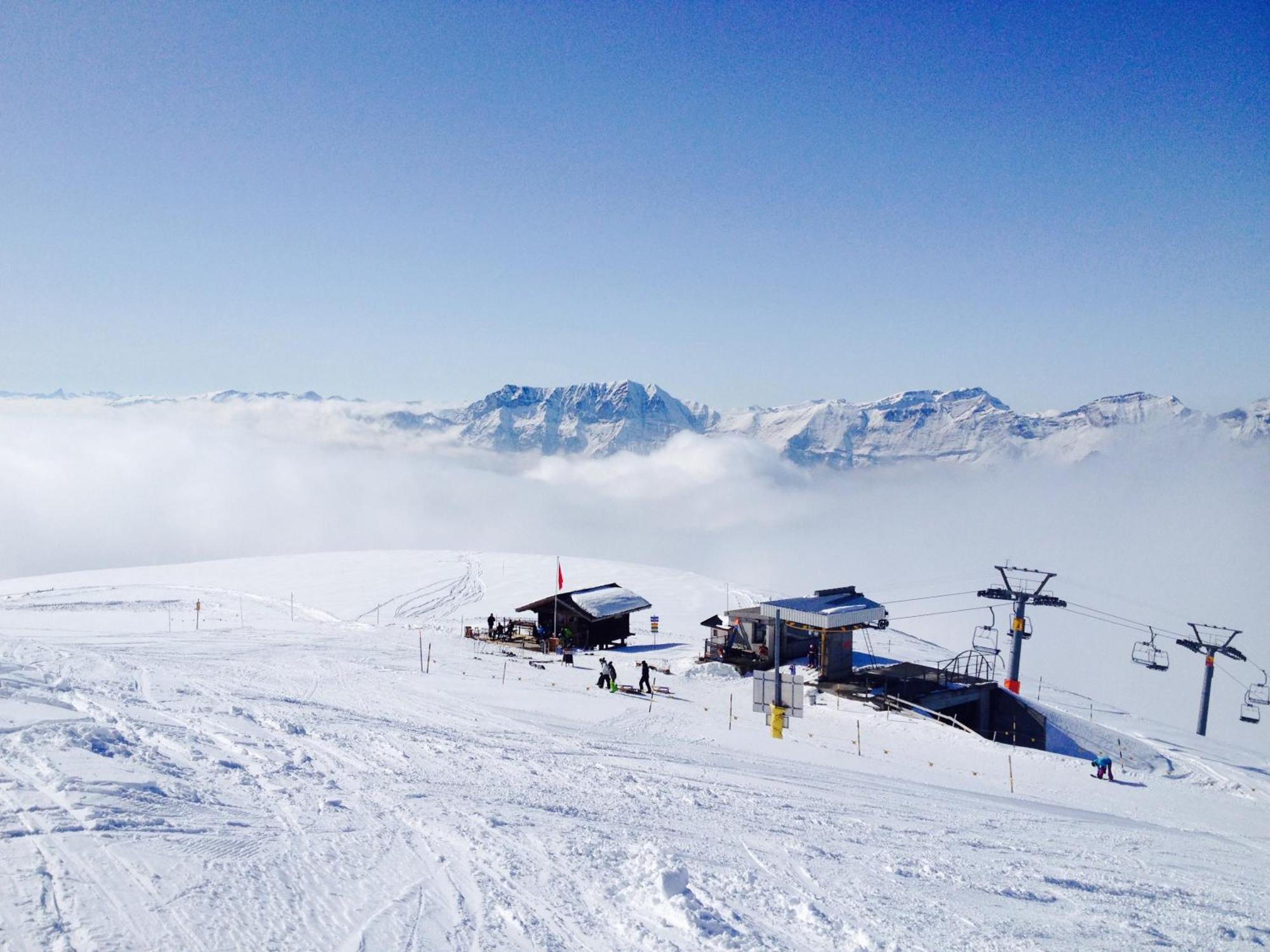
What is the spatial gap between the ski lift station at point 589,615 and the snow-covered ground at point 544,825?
13420 millimetres

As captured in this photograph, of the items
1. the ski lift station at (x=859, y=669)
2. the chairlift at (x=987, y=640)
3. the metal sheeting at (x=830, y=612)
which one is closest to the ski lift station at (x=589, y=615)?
the ski lift station at (x=859, y=669)

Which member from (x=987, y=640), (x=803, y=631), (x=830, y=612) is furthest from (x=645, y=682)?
(x=987, y=640)

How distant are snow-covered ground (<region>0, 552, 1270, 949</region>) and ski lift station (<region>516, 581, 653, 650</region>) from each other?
13.4m

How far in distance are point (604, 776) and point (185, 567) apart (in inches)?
2821

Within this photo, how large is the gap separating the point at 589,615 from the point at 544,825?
95.5 ft

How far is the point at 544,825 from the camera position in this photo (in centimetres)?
1106

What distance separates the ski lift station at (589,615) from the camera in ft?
133

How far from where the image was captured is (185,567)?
7356 centimetres

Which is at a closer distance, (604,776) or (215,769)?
(215,769)

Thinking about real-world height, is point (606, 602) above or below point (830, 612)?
below

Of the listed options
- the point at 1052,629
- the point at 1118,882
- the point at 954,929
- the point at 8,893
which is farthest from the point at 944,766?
the point at 1052,629

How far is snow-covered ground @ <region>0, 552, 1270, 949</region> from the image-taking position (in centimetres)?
782

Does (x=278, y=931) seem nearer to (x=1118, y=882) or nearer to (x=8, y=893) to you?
(x=8, y=893)

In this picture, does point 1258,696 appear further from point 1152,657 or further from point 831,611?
point 831,611
